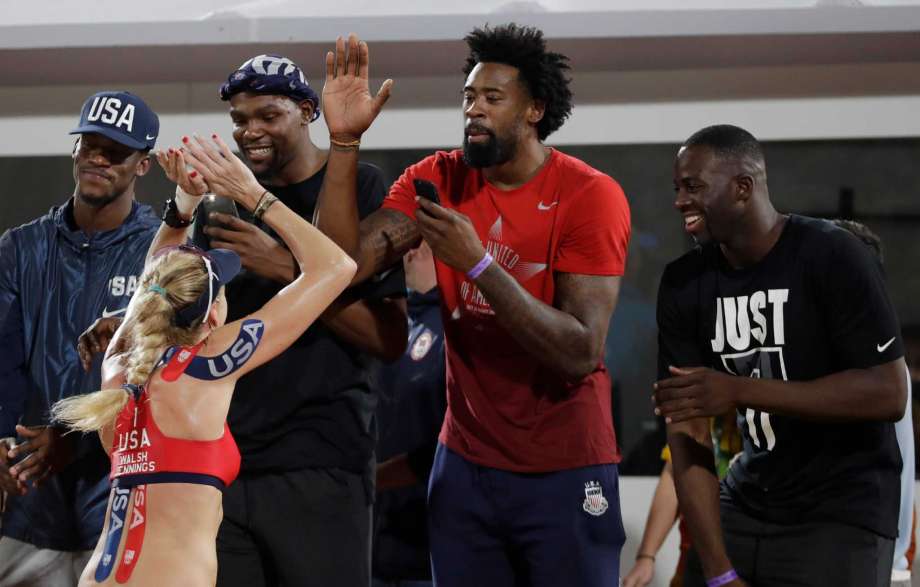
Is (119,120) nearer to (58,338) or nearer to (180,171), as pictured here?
(58,338)

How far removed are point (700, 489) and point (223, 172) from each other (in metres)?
1.57

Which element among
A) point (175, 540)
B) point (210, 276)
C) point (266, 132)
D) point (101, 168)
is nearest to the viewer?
point (175, 540)

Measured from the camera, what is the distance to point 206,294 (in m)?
2.71

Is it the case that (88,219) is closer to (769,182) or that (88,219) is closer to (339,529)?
(339,529)

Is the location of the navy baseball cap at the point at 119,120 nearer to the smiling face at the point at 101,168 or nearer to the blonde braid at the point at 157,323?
the smiling face at the point at 101,168

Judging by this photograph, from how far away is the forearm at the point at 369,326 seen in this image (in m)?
3.09

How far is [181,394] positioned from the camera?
267 cm

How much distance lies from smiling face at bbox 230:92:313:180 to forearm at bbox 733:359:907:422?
4.67 feet

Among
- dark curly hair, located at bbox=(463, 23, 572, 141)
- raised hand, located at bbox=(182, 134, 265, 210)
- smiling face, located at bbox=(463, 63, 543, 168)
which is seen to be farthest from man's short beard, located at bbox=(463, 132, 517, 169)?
raised hand, located at bbox=(182, 134, 265, 210)

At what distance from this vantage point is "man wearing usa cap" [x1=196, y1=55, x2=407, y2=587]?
304 centimetres

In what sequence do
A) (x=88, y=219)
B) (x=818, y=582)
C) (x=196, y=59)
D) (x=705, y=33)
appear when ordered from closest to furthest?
(x=818, y=582)
(x=88, y=219)
(x=705, y=33)
(x=196, y=59)

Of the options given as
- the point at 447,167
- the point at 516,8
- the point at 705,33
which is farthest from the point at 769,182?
the point at 447,167

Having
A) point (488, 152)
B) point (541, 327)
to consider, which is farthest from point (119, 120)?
point (541, 327)

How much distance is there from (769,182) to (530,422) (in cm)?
285
